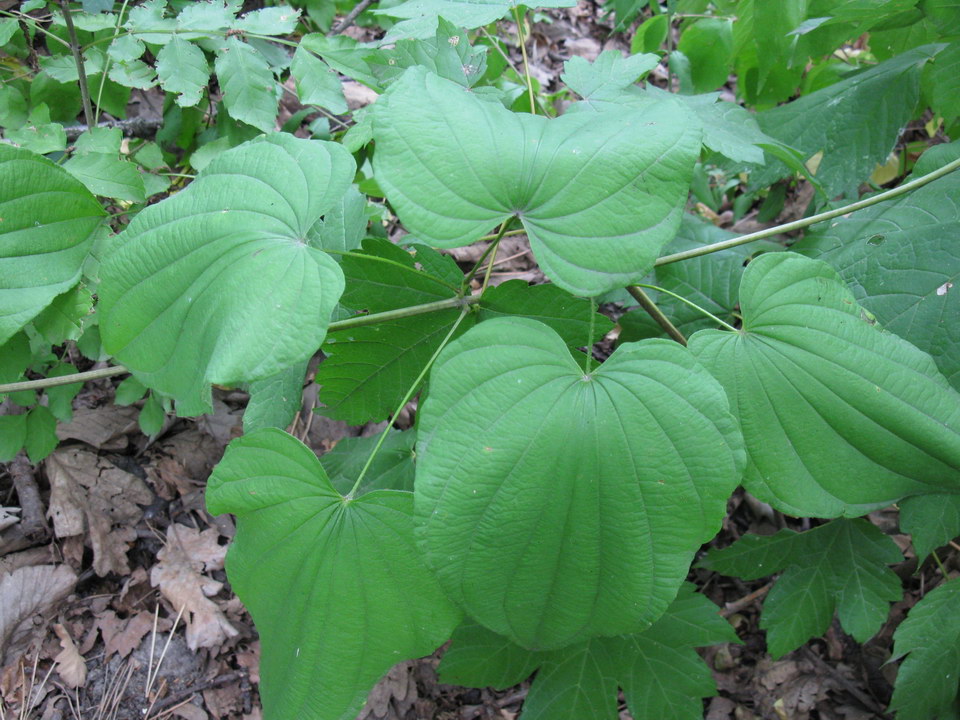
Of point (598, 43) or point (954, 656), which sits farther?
point (598, 43)

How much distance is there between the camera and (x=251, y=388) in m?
1.24

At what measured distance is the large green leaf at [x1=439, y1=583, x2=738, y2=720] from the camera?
4.49 ft

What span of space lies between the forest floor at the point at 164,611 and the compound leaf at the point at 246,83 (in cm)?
88

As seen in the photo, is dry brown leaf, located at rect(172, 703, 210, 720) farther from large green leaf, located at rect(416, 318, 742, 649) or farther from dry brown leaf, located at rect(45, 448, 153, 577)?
large green leaf, located at rect(416, 318, 742, 649)

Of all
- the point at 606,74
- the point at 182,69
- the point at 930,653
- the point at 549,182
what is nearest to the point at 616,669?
the point at 930,653

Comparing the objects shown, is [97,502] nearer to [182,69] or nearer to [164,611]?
[164,611]

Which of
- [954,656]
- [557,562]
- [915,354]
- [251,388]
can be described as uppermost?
[915,354]

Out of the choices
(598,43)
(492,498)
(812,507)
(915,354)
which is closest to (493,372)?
(492,498)

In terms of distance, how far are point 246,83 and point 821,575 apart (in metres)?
1.72

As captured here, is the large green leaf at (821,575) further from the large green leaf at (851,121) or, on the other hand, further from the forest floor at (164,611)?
the large green leaf at (851,121)

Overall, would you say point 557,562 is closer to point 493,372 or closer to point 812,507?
point 493,372

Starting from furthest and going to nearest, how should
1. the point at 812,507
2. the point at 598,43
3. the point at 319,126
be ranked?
1. the point at 598,43
2. the point at 319,126
3. the point at 812,507

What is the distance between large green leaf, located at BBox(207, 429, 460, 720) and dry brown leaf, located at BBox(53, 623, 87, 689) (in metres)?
0.98

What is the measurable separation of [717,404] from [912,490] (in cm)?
37
